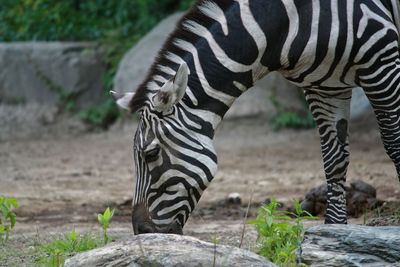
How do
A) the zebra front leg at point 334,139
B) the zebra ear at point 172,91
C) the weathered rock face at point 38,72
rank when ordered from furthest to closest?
the weathered rock face at point 38,72 < the zebra front leg at point 334,139 < the zebra ear at point 172,91

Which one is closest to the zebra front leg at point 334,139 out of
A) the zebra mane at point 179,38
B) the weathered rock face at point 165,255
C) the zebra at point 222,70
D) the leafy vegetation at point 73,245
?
the zebra at point 222,70

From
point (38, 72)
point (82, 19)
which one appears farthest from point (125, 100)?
point (82, 19)

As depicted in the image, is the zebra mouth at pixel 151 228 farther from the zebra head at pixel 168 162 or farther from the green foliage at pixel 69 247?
the green foliage at pixel 69 247

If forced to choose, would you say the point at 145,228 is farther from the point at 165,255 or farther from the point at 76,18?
the point at 76,18

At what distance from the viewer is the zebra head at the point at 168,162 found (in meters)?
5.33

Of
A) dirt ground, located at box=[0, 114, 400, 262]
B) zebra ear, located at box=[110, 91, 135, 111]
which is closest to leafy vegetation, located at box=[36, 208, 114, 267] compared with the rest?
zebra ear, located at box=[110, 91, 135, 111]

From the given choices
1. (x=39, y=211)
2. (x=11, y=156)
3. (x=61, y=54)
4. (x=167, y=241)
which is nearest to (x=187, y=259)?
(x=167, y=241)

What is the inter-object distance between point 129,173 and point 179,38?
4.93 meters

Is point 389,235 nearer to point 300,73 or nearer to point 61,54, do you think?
point 300,73

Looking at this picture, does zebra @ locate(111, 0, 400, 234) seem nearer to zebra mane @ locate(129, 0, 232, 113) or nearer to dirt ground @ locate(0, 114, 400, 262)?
zebra mane @ locate(129, 0, 232, 113)

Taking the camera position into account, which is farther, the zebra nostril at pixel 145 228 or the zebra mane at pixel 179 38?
the zebra mane at pixel 179 38

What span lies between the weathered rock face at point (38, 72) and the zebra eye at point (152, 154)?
900 cm

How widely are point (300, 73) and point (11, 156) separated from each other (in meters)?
6.94

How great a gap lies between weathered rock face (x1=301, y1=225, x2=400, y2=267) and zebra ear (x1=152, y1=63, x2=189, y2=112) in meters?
1.30
